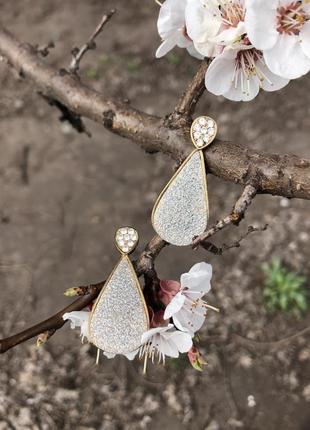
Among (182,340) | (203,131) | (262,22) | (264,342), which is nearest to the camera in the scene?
(262,22)

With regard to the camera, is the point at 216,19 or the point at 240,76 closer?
the point at 216,19

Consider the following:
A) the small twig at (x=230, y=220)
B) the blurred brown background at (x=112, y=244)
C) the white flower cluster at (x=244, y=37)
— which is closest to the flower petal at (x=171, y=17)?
the white flower cluster at (x=244, y=37)

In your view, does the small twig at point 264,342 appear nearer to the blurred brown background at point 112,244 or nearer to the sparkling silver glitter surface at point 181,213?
the blurred brown background at point 112,244

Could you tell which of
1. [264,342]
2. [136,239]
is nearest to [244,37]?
[136,239]

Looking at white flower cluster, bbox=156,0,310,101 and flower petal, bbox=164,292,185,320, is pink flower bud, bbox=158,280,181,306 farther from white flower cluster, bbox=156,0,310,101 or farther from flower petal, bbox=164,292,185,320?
white flower cluster, bbox=156,0,310,101

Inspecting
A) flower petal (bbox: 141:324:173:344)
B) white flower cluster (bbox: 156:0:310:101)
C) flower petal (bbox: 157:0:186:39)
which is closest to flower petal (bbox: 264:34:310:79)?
white flower cluster (bbox: 156:0:310:101)

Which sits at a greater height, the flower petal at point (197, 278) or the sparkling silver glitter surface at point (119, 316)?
the flower petal at point (197, 278)

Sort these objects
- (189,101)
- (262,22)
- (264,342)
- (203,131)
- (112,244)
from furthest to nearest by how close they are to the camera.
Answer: (112,244)
(264,342)
(189,101)
(203,131)
(262,22)

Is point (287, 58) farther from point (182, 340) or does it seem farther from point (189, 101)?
point (182, 340)
